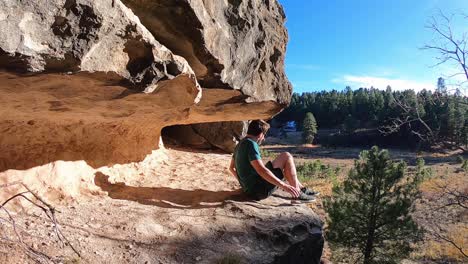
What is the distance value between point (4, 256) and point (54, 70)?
1.21 meters

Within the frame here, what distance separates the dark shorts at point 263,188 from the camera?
4.30 m

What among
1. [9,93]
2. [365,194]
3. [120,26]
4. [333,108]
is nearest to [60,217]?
[9,93]

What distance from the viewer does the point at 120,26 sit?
8.50 ft

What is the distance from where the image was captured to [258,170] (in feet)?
13.2

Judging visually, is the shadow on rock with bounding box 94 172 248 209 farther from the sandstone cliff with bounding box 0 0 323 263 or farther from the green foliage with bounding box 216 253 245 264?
the green foliage with bounding box 216 253 245 264

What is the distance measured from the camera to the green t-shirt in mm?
4078

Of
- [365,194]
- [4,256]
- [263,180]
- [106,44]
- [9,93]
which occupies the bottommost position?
[365,194]

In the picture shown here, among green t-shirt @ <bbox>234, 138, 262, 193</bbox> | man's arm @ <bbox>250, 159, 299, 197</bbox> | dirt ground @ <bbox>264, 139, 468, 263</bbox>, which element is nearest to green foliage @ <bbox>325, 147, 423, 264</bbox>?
dirt ground @ <bbox>264, 139, 468, 263</bbox>

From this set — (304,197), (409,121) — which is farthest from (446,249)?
(304,197)

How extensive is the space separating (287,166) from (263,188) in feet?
1.19

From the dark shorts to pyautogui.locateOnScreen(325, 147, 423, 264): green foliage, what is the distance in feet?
25.7

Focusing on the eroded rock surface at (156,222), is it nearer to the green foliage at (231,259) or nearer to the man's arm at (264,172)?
the green foliage at (231,259)

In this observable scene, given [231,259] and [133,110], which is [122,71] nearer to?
[133,110]

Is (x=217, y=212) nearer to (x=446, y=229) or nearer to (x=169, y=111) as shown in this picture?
(x=169, y=111)
